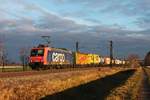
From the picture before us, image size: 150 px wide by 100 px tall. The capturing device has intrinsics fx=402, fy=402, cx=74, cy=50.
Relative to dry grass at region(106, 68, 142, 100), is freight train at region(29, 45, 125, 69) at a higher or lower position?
higher

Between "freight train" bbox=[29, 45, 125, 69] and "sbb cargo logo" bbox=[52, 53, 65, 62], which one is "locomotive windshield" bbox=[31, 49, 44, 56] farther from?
"sbb cargo logo" bbox=[52, 53, 65, 62]

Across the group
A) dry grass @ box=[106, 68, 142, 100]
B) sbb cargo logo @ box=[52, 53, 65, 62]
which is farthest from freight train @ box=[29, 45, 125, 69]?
dry grass @ box=[106, 68, 142, 100]

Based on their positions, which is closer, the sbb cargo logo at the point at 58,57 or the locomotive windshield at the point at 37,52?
the locomotive windshield at the point at 37,52

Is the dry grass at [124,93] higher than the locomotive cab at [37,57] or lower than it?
lower

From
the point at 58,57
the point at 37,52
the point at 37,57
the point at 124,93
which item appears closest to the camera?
the point at 124,93

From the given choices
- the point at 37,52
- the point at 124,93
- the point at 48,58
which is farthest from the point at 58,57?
the point at 124,93

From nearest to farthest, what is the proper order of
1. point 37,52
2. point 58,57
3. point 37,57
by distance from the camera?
point 37,57 → point 37,52 → point 58,57

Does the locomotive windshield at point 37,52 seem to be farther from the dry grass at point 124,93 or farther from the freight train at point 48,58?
the dry grass at point 124,93

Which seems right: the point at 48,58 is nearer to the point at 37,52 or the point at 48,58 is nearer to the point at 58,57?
the point at 37,52

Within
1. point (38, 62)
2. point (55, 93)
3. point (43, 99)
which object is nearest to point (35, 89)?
point (43, 99)

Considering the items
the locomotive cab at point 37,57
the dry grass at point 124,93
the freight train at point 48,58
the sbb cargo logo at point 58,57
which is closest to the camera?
the dry grass at point 124,93

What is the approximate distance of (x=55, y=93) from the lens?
82.6 ft

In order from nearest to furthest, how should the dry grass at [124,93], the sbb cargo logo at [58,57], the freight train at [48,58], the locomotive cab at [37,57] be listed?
the dry grass at [124,93] < the locomotive cab at [37,57] < the freight train at [48,58] < the sbb cargo logo at [58,57]

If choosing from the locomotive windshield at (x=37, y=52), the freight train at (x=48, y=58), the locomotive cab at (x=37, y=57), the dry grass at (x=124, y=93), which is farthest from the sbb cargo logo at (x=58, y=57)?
the dry grass at (x=124, y=93)
